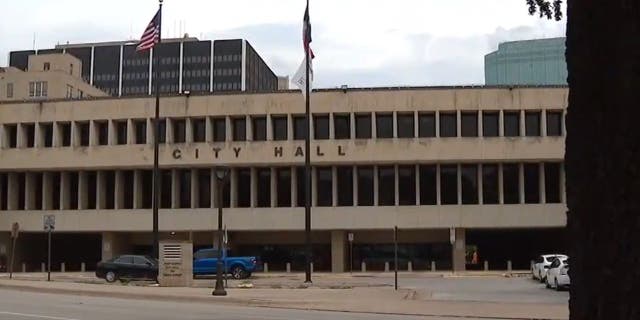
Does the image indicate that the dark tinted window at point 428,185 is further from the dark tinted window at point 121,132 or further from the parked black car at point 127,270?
the parked black car at point 127,270

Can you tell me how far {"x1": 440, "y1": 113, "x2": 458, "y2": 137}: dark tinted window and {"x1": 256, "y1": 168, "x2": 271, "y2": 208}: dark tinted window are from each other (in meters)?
12.4

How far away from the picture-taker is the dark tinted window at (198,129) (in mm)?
57500

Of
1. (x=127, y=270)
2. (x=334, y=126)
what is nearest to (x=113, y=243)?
(x=334, y=126)

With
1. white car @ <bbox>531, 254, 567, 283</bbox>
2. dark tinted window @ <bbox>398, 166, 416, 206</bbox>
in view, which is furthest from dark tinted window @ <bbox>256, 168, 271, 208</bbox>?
white car @ <bbox>531, 254, 567, 283</bbox>

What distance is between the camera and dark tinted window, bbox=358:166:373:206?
56.2 meters

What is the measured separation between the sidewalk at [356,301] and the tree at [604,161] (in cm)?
1601

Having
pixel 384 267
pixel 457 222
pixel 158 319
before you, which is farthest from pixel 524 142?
pixel 158 319

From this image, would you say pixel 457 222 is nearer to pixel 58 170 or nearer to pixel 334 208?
pixel 334 208

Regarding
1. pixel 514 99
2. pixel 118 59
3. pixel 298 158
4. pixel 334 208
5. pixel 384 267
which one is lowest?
pixel 384 267

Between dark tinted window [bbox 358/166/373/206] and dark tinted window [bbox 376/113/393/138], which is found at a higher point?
dark tinted window [bbox 376/113/393/138]

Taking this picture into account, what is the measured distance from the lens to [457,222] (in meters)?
54.3

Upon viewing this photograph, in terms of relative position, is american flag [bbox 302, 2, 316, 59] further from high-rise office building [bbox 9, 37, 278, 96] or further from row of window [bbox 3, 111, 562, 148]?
high-rise office building [bbox 9, 37, 278, 96]

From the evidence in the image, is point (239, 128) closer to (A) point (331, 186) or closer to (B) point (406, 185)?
(A) point (331, 186)

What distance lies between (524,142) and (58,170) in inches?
1295
